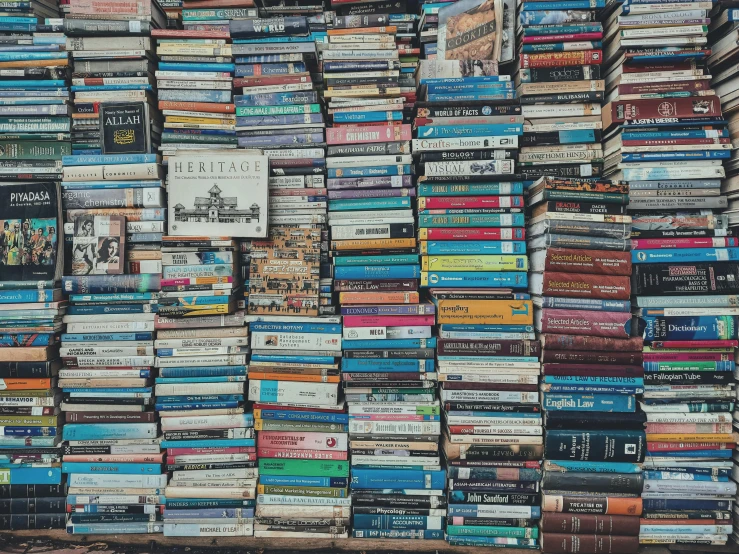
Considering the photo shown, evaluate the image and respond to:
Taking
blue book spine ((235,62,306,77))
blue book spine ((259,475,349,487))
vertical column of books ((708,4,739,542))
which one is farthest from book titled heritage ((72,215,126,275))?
vertical column of books ((708,4,739,542))

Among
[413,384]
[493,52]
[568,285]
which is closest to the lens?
[568,285]

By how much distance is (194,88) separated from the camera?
2432mm

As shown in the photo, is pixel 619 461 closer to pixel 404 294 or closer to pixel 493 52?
pixel 404 294

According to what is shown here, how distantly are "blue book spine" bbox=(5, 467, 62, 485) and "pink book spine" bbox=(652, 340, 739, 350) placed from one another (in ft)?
10.4

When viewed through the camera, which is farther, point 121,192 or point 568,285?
point 121,192

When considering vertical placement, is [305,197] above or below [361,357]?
above

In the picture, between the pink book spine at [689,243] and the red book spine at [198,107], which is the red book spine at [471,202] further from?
the red book spine at [198,107]

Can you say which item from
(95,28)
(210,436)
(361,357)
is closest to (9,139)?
(95,28)

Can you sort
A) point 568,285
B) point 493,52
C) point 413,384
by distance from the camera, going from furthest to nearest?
point 493,52 → point 413,384 → point 568,285

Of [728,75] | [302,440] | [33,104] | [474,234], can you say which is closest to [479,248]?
[474,234]

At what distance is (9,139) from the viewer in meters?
2.39

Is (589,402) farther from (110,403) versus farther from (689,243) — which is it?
(110,403)

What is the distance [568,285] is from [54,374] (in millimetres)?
2696

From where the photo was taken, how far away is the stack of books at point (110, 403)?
90.3 inches
